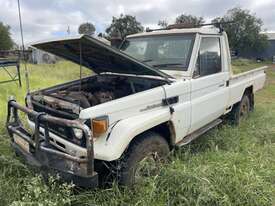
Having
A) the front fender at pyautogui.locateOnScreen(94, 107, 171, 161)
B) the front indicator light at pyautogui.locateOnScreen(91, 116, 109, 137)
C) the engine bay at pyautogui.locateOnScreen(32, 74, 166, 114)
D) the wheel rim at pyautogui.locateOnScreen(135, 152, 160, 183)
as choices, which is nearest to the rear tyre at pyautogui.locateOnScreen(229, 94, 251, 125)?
the engine bay at pyautogui.locateOnScreen(32, 74, 166, 114)

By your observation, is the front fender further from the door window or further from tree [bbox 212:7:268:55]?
tree [bbox 212:7:268:55]

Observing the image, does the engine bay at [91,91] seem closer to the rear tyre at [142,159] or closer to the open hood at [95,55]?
the open hood at [95,55]

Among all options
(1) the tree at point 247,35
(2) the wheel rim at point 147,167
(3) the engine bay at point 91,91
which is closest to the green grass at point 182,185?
(2) the wheel rim at point 147,167

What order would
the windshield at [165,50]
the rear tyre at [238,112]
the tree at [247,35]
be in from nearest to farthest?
the windshield at [165,50]
the rear tyre at [238,112]
the tree at [247,35]

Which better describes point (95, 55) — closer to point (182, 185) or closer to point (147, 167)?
point (147, 167)

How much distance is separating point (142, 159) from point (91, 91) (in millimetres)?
1495

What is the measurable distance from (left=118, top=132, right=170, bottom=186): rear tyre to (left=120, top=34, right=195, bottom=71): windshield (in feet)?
3.92

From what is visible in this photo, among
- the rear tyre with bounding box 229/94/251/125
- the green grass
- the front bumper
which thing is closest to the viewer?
the front bumper

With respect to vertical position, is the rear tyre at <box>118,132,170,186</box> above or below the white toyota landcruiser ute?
below

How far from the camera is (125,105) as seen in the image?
298 cm

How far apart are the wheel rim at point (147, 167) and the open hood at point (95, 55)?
3.41ft

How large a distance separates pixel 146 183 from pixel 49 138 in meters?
1.14

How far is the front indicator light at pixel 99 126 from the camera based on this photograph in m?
2.73

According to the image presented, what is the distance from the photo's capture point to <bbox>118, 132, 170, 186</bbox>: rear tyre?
299 centimetres
